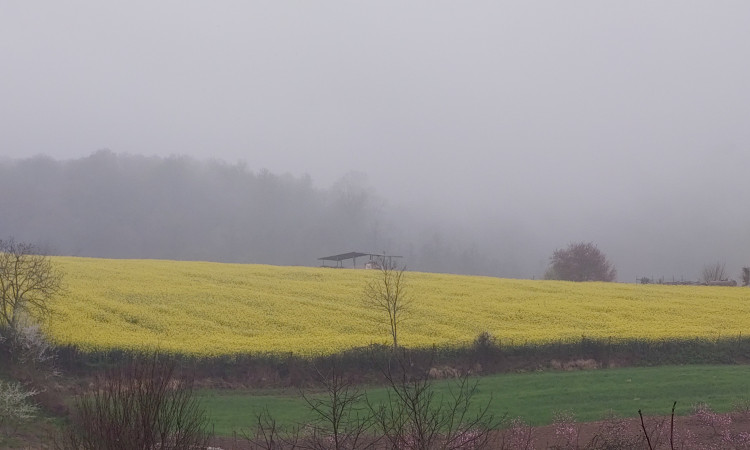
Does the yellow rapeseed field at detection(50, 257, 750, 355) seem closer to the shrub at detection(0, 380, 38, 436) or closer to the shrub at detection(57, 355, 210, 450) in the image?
the shrub at detection(0, 380, 38, 436)

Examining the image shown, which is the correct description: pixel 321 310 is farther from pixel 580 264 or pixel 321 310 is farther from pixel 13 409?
pixel 580 264

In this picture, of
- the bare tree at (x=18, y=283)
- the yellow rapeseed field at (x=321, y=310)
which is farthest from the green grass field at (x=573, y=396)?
the bare tree at (x=18, y=283)

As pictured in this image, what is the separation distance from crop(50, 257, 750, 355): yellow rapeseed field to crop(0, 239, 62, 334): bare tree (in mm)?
1486

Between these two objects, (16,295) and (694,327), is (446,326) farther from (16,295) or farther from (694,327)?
(16,295)

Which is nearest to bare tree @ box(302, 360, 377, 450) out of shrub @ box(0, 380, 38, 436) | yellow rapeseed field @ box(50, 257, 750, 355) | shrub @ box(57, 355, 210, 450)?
shrub @ box(57, 355, 210, 450)

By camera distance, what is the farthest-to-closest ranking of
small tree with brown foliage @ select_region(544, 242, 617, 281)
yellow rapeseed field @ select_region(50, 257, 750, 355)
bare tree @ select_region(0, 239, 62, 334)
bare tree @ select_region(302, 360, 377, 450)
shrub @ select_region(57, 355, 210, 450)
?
1. small tree with brown foliage @ select_region(544, 242, 617, 281)
2. yellow rapeseed field @ select_region(50, 257, 750, 355)
3. bare tree @ select_region(0, 239, 62, 334)
4. bare tree @ select_region(302, 360, 377, 450)
5. shrub @ select_region(57, 355, 210, 450)

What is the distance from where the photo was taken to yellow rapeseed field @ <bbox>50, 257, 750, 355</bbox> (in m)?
26.0

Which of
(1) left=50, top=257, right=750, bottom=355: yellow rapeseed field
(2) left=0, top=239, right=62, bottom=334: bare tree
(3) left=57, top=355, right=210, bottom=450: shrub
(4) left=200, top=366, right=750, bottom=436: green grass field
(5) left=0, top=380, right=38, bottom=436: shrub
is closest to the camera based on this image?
(3) left=57, top=355, right=210, bottom=450: shrub

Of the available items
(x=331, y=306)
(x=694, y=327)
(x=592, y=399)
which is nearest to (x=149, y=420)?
(x=592, y=399)

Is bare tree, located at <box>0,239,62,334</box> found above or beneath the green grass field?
above

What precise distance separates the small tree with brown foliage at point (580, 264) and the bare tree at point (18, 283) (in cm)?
5576

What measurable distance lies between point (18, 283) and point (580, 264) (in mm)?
58532

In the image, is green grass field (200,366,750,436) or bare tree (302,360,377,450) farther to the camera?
green grass field (200,366,750,436)

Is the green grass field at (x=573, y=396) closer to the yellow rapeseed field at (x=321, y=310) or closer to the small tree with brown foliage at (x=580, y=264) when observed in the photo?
the yellow rapeseed field at (x=321, y=310)
